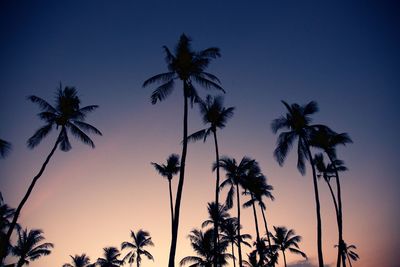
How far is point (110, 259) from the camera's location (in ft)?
169

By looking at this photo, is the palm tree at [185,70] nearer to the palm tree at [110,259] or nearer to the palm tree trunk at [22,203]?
the palm tree trunk at [22,203]

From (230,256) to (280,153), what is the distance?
64.1ft

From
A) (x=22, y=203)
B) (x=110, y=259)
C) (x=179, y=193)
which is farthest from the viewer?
(x=110, y=259)

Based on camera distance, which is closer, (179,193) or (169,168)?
(179,193)

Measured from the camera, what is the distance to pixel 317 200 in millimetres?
19391

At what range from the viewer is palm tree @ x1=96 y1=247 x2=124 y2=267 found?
50531mm

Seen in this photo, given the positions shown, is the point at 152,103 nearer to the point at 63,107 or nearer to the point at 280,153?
the point at 63,107

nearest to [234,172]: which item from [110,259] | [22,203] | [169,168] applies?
[169,168]

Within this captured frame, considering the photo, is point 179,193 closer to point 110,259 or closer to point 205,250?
point 205,250

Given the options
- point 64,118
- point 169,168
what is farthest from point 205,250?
point 64,118

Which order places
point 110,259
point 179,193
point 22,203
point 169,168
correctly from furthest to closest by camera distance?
1. point 110,259
2. point 169,168
3. point 22,203
4. point 179,193

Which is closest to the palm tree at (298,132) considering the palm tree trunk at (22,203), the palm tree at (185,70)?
the palm tree at (185,70)

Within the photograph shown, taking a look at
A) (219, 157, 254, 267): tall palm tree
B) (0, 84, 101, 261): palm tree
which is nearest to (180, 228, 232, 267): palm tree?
(219, 157, 254, 267): tall palm tree

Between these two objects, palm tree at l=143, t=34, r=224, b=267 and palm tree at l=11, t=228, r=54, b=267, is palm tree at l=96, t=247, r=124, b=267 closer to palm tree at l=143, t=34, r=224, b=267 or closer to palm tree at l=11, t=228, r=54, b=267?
palm tree at l=11, t=228, r=54, b=267
